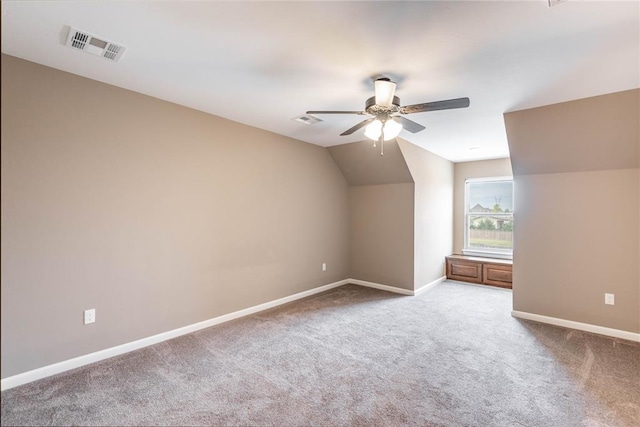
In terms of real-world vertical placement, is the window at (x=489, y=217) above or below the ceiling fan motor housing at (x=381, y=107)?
below

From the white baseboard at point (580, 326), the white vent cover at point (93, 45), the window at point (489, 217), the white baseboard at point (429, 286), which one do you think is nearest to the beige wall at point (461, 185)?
the window at point (489, 217)

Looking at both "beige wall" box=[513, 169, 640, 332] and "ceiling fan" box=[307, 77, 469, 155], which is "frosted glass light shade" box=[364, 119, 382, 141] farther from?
"beige wall" box=[513, 169, 640, 332]

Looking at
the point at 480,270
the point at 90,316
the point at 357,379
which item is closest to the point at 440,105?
the point at 357,379

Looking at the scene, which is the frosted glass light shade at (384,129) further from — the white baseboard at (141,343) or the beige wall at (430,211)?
the white baseboard at (141,343)

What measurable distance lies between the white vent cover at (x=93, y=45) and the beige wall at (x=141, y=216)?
31cm

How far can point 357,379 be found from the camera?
7.88 ft

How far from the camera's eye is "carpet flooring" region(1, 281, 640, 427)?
77.7 inches

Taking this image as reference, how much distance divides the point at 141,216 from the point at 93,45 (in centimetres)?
143

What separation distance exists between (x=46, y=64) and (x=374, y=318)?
12.7 ft

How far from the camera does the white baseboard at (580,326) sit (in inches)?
123

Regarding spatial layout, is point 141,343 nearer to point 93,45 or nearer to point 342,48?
point 93,45

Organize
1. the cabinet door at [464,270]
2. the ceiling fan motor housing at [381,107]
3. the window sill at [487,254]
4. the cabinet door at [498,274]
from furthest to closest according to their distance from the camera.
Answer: the window sill at [487,254] → the cabinet door at [464,270] → the cabinet door at [498,274] → the ceiling fan motor housing at [381,107]

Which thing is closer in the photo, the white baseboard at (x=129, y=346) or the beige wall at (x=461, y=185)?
the white baseboard at (x=129, y=346)

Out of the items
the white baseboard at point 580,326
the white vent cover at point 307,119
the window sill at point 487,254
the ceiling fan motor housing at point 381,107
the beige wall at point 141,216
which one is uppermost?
the white vent cover at point 307,119
